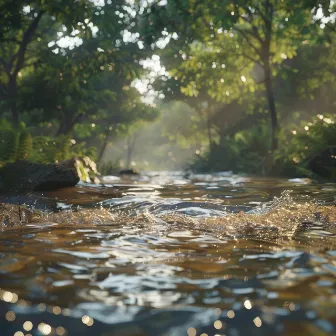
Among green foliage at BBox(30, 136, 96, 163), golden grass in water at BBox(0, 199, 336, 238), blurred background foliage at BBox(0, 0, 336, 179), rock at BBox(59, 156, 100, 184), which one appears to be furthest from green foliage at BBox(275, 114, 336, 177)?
golden grass in water at BBox(0, 199, 336, 238)

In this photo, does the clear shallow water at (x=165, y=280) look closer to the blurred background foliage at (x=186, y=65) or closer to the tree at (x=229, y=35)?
the blurred background foliage at (x=186, y=65)

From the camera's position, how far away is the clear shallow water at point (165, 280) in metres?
1.79

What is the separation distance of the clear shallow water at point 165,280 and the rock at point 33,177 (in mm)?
3503

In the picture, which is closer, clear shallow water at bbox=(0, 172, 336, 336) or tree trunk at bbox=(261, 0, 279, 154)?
clear shallow water at bbox=(0, 172, 336, 336)

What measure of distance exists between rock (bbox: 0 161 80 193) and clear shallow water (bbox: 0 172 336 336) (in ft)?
11.5

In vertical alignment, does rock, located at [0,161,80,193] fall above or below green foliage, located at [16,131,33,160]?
below

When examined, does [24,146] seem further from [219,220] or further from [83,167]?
[219,220]

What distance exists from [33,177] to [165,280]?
561 centimetres

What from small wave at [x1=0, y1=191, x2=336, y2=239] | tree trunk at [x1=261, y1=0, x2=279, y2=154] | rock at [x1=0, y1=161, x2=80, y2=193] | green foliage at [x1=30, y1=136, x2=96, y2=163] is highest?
tree trunk at [x1=261, y1=0, x2=279, y2=154]

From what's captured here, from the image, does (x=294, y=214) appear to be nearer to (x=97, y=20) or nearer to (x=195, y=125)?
(x=97, y=20)

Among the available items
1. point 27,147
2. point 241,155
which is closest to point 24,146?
point 27,147

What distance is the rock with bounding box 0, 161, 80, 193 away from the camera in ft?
23.4

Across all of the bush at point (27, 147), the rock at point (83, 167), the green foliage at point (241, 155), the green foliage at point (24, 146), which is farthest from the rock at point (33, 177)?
the green foliage at point (241, 155)

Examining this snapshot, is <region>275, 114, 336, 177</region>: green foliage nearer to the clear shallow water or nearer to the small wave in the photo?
the small wave
